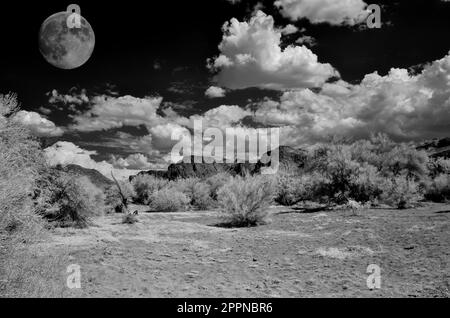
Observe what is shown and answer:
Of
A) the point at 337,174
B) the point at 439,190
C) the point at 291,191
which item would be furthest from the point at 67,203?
the point at 439,190

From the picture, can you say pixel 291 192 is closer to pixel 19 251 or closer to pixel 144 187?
pixel 144 187

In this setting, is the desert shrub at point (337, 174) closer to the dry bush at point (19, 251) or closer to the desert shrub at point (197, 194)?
the desert shrub at point (197, 194)

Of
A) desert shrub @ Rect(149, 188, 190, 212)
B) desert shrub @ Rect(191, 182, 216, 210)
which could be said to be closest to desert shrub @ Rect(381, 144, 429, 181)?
desert shrub @ Rect(191, 182, 216, 210)

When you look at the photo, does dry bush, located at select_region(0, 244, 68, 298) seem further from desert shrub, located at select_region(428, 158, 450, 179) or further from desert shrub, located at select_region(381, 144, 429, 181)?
desert shrub, located at select_region(428, 158, 450, 179)

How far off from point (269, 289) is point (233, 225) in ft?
38.0

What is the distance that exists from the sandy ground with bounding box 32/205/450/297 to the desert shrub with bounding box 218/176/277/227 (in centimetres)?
324

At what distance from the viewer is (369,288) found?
25.6ft

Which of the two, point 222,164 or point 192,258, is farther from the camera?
point 222,164

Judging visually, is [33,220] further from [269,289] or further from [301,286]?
[301,286]

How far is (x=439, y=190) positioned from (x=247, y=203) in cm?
1916

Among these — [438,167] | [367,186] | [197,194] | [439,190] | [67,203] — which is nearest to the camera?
[67,203]

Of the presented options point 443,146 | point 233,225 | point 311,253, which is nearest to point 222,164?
point 443,146

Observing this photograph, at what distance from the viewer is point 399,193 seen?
81.7 feet

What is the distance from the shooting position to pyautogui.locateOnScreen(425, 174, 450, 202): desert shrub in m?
29.9
